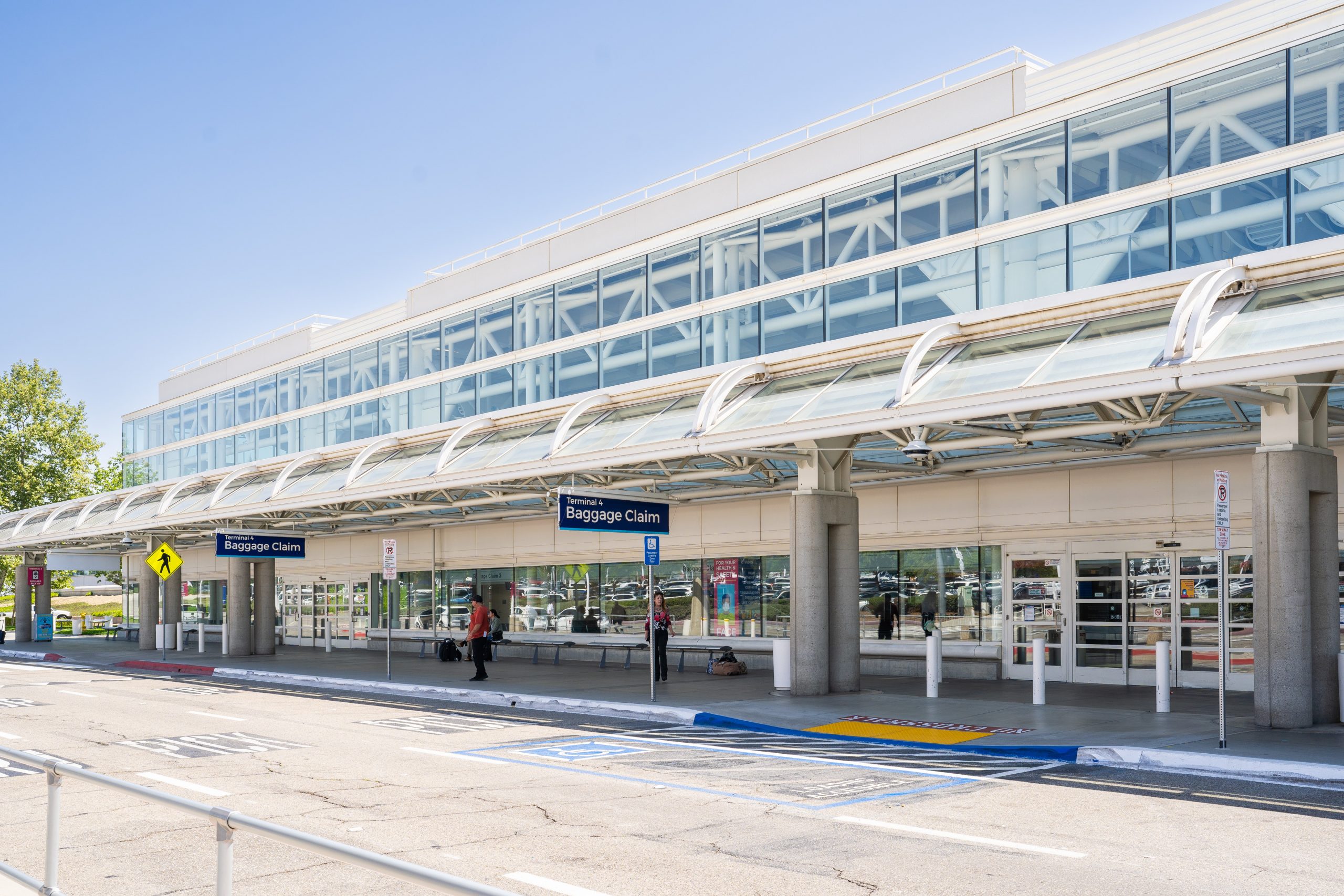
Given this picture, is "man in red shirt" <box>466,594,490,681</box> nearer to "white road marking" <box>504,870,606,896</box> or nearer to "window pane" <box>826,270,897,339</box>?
"window pane" <box>826,270,897,339</box>

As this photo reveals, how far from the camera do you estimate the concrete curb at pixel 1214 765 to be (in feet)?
37.3

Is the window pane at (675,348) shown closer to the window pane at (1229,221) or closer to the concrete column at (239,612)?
the window pane at (1229,221)

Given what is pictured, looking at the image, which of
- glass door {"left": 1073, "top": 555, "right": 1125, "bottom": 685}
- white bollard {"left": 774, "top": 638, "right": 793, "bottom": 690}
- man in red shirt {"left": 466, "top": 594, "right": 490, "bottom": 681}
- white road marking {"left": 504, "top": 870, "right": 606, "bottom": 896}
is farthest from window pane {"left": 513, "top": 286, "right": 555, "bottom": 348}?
white road marking {"left": 504, "top": 870, "right": 606, "bottom": 896}

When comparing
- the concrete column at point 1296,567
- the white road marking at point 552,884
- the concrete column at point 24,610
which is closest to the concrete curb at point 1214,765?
the concrete column at point 1296,567

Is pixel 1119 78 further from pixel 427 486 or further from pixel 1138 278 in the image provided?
pixel 427 486

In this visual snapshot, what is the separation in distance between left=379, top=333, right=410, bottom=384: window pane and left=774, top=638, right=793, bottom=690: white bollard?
20.5 meters

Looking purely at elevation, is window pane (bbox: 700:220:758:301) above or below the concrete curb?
above

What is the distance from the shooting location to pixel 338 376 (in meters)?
41.7

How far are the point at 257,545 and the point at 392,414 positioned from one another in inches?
283

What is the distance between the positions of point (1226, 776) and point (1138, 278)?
24.9ft

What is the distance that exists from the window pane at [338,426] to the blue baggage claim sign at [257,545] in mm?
7414

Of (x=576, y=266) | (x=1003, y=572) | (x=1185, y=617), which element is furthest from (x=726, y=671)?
(x=576, y=266)

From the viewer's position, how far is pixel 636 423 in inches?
824

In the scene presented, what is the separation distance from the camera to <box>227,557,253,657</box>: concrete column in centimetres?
3531
